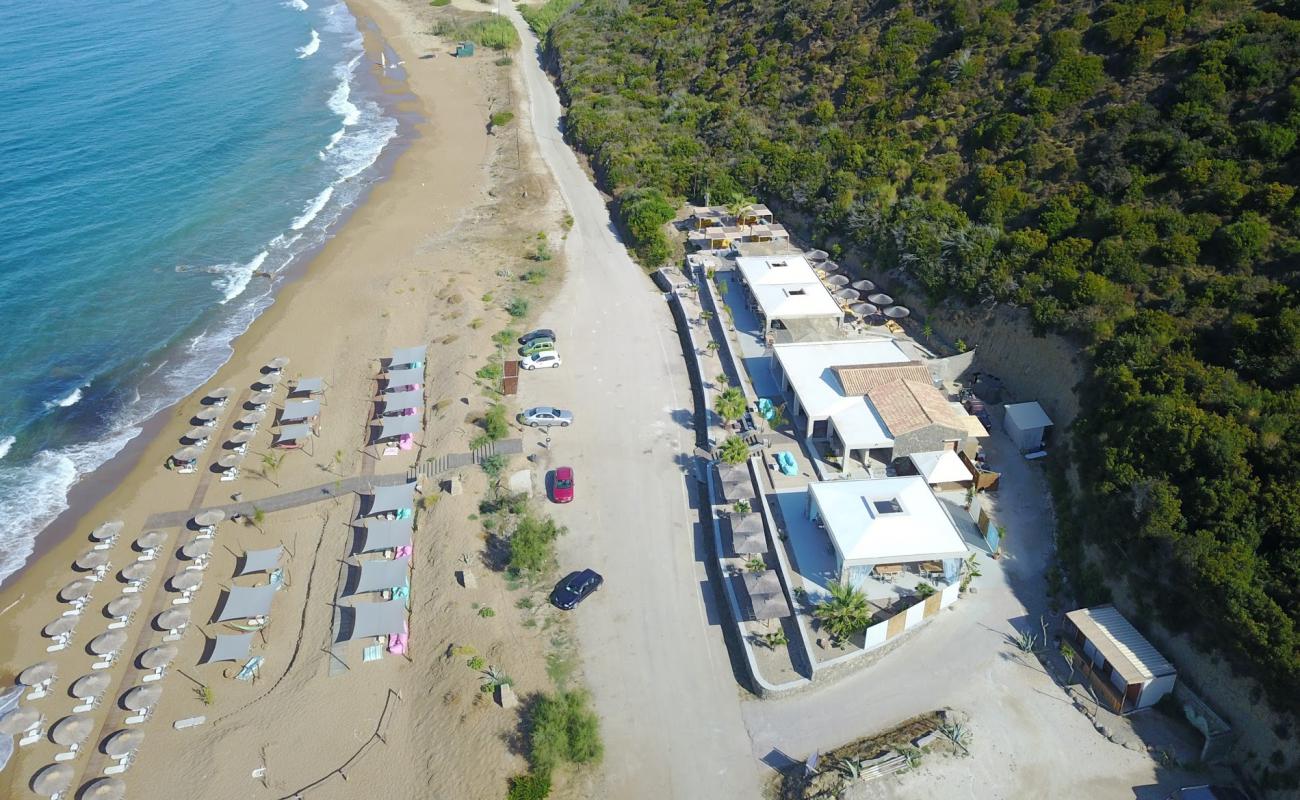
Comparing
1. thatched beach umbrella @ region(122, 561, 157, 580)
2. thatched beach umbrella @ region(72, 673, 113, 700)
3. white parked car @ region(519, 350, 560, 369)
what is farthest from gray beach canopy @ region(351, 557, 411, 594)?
white parked car @ region(519, 350, 560, 369)

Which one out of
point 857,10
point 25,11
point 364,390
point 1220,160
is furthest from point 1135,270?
point 25,11

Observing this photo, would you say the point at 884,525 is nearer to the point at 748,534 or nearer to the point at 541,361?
the point at 748,534

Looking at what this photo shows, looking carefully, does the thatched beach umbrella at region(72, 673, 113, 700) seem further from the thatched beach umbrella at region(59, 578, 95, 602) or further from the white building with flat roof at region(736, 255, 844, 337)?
the white building with flat roof at region(736, 255, 844, 337)

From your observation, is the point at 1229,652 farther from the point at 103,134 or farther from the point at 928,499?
the point at 103,134

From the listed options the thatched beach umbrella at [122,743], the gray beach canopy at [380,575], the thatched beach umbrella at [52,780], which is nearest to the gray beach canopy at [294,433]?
the gray beach canopy at [380,575]

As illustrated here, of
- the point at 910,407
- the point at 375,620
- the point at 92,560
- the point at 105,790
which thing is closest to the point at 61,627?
the point at 92,560

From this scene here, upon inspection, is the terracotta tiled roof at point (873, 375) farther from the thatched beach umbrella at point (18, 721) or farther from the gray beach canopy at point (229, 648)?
the thatched beach umbrella at point (18, 721)
